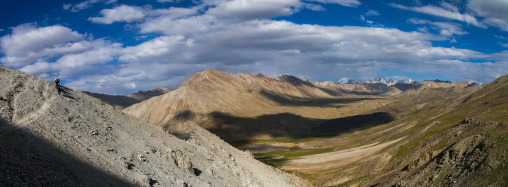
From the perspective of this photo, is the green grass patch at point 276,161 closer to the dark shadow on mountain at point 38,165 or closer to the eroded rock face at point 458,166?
the eroded rock face at point 458,166

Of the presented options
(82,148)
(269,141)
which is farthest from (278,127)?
(82,148)

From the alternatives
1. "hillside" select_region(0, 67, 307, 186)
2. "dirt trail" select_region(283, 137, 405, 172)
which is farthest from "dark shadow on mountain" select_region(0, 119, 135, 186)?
"dirt trail" select_region(283, 137, 405, 172)

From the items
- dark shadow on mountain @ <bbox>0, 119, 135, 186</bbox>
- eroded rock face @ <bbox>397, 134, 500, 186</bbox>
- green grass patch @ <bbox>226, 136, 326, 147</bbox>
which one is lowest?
green grass patch @ <bbox>226, 136, 326, 147</bbox>

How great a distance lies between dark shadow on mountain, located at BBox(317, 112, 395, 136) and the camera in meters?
180

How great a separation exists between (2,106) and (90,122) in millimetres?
6564

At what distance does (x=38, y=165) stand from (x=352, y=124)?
597 ft

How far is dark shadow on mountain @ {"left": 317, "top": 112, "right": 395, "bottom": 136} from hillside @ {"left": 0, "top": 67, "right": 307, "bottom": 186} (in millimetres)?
148828

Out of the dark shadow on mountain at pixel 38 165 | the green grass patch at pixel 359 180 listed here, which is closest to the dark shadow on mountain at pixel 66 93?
the dark shadow on mountain at pixel 38 165

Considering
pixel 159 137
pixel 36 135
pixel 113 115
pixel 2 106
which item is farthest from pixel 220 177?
pixel 2 106

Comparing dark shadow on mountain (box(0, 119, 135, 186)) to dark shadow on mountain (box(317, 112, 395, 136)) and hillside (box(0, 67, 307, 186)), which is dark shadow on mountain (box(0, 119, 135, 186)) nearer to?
hillside (box(0, 67, 307, 186))

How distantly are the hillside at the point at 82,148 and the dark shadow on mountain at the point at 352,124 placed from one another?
14883 cm

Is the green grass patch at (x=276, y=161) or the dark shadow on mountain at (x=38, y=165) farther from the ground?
the dark shadow on mountain at (x=38, y=165)

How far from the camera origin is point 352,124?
186 meters

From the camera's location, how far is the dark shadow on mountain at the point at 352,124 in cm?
17988
